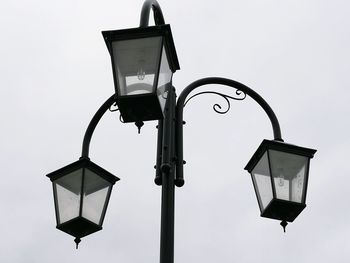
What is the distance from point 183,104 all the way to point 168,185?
1019 mm

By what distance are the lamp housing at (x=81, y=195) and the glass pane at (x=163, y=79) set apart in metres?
1.00

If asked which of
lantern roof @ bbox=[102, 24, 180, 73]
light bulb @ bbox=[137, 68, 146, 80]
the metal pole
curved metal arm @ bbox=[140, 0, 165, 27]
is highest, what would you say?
curved metal arm @ bbox=[140, 0, 165, 27]

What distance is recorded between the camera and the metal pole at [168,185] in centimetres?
539

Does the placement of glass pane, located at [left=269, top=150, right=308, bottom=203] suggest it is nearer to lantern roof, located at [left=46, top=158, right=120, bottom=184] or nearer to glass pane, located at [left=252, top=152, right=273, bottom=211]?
glass pane, located at [left=252, top=152, right=273, bottom=211]

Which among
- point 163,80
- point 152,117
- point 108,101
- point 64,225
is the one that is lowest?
point 64,225

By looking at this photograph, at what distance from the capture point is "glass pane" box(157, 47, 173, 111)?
5441 millimetres

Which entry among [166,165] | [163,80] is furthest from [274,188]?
[163,80]

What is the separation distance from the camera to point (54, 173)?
20.5 ft

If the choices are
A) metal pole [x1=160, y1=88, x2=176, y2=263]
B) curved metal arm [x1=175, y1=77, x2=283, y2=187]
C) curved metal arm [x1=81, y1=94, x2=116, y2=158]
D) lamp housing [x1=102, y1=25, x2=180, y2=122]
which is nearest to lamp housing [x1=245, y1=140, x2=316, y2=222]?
curved metal arm [x1=175, y1=77, x2=283, y2=187]

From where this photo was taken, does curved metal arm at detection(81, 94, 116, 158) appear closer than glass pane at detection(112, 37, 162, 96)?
No

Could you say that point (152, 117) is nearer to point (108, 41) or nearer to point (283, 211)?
point (108, 41)

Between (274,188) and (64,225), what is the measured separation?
172cm

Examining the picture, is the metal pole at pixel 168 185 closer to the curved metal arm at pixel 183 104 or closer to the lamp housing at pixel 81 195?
the curved metal arm at pixel 183 104

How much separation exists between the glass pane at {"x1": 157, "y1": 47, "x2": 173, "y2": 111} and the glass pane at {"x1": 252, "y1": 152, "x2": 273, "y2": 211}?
1103 mm
